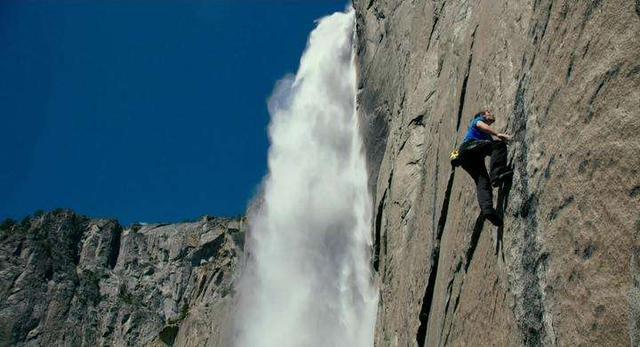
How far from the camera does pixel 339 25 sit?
46188mm

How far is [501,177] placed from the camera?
10375mm

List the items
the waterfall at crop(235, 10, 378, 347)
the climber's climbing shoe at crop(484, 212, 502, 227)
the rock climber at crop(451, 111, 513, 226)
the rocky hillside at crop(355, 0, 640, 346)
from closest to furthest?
the rocky hillside at crop(355, 0, 640, 346) → the climber's climbing shoe at crop(484, 212, 502, 227) → the rock climber at crop(451, 111, 513, 226) → the waterfall at crop(235, 10, 378, 347)

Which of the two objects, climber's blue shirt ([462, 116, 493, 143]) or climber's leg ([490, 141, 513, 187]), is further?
climber's blue shirt ([462, 116, 493, 143])

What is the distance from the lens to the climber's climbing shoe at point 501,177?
10344 millimetres

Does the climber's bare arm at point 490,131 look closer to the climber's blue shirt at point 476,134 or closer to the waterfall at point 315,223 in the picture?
the climber's blue shirt at point 476,134

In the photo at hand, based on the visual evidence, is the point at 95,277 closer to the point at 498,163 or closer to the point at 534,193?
the point at 498,163

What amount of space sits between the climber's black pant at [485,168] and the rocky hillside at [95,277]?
6378cm

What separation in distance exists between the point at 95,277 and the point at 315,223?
58622mm

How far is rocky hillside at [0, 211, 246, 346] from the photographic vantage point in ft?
272

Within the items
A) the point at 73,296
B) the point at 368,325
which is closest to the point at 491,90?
the point at 368,325

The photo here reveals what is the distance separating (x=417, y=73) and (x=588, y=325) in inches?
559

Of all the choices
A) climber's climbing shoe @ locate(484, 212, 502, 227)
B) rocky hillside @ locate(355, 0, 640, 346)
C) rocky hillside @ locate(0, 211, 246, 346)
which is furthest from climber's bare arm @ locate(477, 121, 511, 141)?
rocky hillside @ locate(0, 211, 246, 346)

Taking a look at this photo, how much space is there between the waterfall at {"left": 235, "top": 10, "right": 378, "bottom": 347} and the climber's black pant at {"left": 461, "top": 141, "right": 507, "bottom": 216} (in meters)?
18.3

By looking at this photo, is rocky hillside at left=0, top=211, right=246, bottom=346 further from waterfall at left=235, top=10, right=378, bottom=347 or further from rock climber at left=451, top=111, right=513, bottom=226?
rock climber at left=451, top=111, right=513, bottom=226
